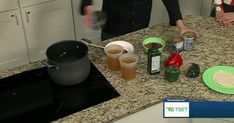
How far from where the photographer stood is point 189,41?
166 cm

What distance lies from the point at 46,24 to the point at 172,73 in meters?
1.80

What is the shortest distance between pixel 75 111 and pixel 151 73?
16.6 inches

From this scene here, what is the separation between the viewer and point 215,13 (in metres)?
2.05

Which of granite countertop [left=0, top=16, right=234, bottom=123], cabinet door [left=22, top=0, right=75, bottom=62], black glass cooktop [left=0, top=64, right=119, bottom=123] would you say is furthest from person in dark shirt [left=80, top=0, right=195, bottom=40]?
cabinet door [left=22, top=0, right=75, bottom=62]

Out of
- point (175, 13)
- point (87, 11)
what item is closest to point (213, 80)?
point (175, 13)

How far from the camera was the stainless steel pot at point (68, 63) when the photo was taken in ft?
4.54

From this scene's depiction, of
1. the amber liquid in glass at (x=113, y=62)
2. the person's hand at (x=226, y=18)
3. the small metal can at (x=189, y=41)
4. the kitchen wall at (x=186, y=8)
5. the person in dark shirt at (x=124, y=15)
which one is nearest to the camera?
the amber liquid in glass at (x=113, y=62)

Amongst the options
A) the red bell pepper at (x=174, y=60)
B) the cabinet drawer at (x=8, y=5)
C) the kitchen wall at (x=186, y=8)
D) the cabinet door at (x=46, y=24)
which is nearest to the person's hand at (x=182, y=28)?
the red bell pepper at (x=174, y=60)

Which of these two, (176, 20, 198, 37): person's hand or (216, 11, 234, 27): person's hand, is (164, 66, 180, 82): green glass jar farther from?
(216, 11, 234, 27): person's hand

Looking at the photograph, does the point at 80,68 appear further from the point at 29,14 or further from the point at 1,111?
the point at 29,14

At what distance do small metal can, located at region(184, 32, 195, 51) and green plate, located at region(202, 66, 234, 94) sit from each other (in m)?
0.19

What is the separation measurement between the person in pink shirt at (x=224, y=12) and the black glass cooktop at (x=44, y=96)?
2.98 ft

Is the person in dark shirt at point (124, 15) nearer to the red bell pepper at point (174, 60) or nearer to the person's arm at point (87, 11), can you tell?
the person's arm at point (87, 11)

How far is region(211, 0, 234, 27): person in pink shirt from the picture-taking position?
1.95 metres
